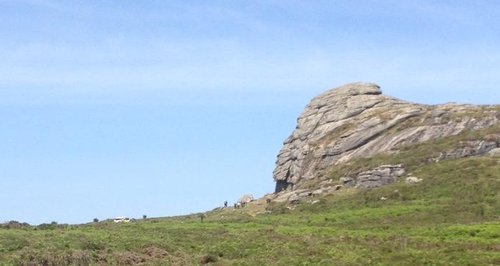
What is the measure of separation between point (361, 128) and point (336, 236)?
73590mm

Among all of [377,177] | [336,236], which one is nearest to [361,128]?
[377,177]

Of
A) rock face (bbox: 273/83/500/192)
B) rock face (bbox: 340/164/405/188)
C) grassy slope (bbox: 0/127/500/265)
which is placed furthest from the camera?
rock face (bbox: 273/83/500/192)

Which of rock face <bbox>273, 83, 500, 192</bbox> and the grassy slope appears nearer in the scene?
the grassy slope

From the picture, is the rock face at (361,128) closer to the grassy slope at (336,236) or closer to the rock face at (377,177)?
the rock face at (377,177)

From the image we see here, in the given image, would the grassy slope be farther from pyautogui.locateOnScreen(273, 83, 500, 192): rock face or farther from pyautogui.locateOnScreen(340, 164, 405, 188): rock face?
pyautogui.locateOnScreen(273, 83, 500, 192): rock face

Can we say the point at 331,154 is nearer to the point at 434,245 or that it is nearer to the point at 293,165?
the point at 293,165

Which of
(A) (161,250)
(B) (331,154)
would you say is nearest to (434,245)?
(A) (161,250)

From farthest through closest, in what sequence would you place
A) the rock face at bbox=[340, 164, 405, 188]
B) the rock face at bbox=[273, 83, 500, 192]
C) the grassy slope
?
1. the rock face at bbox=[273, 83, 500, 192]
2. the rock face at bbox=[340, 164, 405, 188]
3. the grassy slope

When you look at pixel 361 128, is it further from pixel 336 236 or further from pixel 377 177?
pixel 336 236

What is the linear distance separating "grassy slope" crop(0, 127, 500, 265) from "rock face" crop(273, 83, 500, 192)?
56.4 feet

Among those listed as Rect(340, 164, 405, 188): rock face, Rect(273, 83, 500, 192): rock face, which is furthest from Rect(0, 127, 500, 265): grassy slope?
Rect(273, 83, 500, 192): rock face

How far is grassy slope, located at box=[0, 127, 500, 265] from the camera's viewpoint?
191 ft

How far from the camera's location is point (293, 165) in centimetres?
15362

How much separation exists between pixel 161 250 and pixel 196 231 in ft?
54.5
